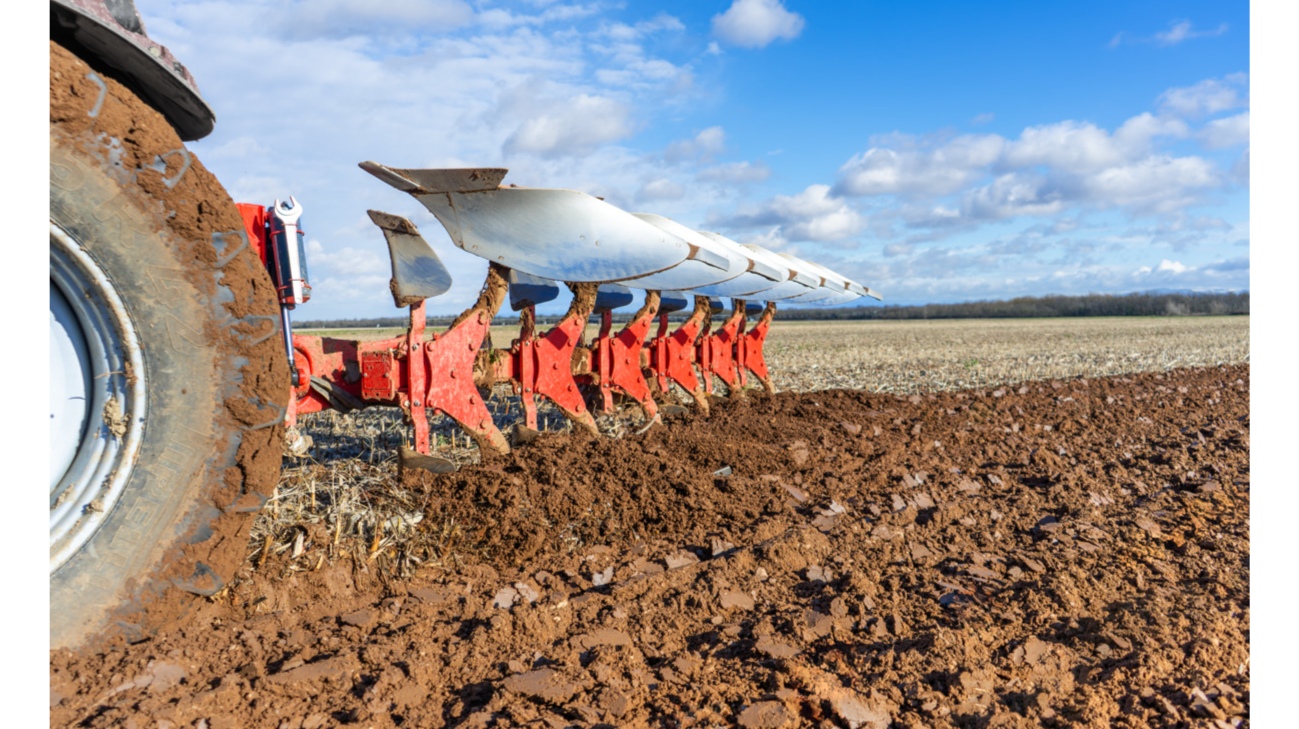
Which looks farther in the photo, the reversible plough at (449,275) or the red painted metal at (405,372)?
the red painted metal at (405,372)

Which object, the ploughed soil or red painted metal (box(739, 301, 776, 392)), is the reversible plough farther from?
red painted metal (box(739, 301, 776, 392))

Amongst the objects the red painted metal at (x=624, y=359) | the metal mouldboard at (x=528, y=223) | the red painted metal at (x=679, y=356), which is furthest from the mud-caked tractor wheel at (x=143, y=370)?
the red painted metal at (x=679, y=356)

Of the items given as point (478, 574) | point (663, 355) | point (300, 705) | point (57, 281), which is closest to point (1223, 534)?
point (478, 574)

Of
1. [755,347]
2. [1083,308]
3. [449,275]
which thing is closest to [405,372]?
[449,275]

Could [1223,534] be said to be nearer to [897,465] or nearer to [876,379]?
[897,465]

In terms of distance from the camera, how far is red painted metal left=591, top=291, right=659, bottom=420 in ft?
21.2

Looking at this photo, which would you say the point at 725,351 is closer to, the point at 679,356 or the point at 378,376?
the point at 679,356

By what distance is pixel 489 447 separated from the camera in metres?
4.13

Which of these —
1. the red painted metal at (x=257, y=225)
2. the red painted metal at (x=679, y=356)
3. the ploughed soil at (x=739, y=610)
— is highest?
the red painted metal at (x=257, y=225)

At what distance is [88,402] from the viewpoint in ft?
6.36

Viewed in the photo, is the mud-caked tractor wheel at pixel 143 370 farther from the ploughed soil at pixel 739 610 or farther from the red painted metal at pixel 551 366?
the red painted metal at pixel 551 366

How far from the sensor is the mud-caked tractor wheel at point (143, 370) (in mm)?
1822

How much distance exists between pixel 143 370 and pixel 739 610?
6.11ft

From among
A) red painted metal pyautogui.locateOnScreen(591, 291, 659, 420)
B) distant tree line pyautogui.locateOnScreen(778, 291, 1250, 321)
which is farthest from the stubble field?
distant tree line pyautogui.locateOnScreen(778, 291, 1250, 321)
